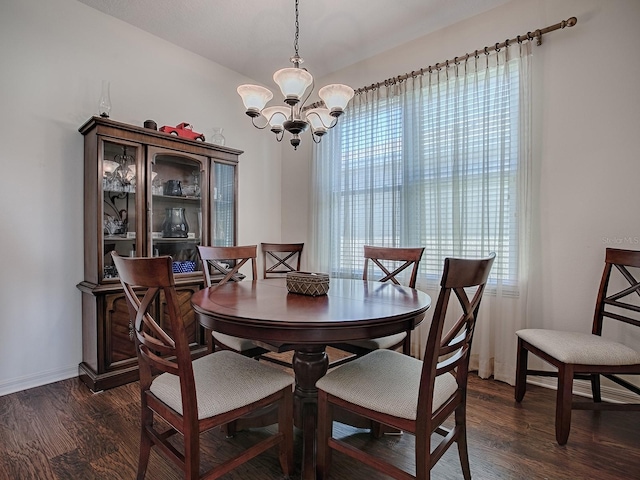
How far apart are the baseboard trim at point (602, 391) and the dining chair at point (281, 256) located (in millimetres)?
2067

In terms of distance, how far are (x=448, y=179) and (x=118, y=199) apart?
254 cm

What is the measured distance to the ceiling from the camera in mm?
2490

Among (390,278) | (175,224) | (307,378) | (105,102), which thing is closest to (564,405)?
(390,278)

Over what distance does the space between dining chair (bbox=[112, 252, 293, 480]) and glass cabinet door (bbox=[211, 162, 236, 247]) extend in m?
1.72

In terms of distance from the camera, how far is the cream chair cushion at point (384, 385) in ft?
3.89

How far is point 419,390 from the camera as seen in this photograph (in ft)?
3.69

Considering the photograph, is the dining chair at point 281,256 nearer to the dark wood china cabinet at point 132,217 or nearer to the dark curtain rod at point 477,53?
the dark wood china cabinet at point 132,217

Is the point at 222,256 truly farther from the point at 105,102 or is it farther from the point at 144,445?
the point at 105,102

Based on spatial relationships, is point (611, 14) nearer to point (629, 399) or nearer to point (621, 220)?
point (621, 220)

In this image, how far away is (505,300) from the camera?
2441mm

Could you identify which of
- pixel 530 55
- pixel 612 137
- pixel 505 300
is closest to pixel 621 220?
pixel 612 137

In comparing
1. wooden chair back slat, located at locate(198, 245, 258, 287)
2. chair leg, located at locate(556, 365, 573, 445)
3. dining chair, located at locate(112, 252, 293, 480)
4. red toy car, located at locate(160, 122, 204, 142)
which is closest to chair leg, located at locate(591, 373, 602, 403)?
chair leg, located at locate(556, 365, 573, 445)

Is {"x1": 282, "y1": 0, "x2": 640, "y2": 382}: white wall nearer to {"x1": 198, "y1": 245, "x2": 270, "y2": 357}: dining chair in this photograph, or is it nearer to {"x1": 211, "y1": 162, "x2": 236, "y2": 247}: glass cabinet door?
{"x1": 198, "y1": 245, "x2": 270, "y2": 357}: dining chair

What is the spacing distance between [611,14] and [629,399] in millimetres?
2405
